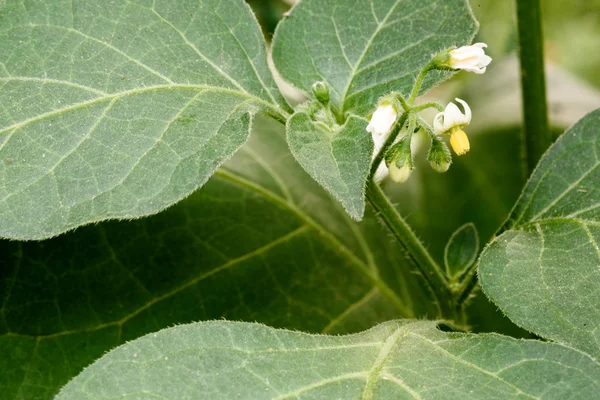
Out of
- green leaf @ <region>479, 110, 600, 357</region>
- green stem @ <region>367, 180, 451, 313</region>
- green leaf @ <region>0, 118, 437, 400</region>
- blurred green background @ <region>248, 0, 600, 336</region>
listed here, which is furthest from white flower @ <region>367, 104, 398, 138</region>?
blurred green background @ <region>248, 0, 600, 336</region>

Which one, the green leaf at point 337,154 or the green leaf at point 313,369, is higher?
the green leaf at point 337,154

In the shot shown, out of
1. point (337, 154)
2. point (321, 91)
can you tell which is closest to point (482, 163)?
point (321, 91)

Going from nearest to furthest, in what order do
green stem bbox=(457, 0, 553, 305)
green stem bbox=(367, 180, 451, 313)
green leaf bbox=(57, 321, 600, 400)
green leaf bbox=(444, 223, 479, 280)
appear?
green leaf bbox=(57, 321, 600, 400) < green stem bbox=(367, 180, 451, 313) < green leaf bbox=(444, 223, 479, 280) < green stem bbox=(457, 0, 553, 305)

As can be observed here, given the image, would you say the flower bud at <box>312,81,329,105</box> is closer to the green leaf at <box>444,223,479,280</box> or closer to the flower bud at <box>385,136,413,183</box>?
the flower bud at <box>385,136,413,183</box>

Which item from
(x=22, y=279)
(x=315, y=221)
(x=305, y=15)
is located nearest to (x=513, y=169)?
(x=315, y=221)

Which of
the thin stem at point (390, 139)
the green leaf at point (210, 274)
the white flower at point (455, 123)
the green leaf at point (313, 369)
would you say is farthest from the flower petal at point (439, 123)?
the green leaf at point (210, 274)

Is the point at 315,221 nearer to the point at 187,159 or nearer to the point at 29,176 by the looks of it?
the point at 187,159

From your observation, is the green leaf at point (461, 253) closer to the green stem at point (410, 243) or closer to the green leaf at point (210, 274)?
the green stem at point (410, 243)
